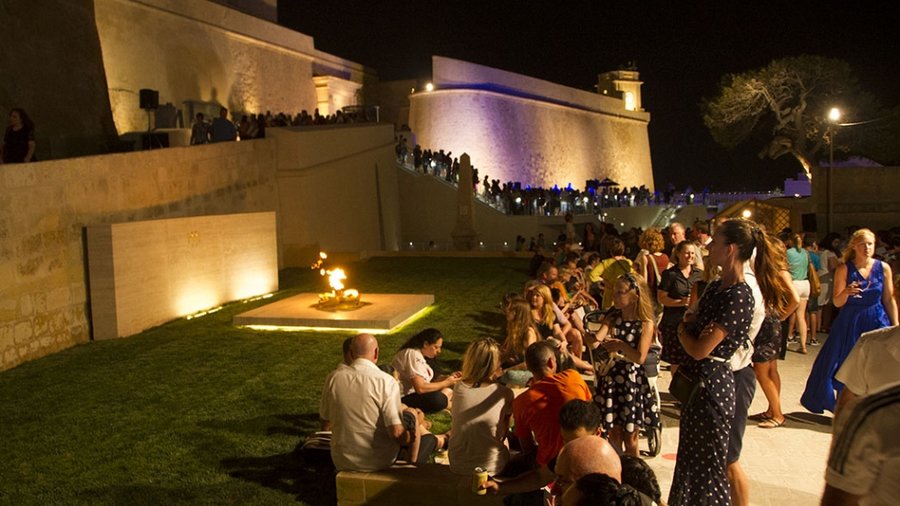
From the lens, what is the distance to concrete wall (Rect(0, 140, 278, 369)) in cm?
904

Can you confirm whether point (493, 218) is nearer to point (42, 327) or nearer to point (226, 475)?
point (42, 327)

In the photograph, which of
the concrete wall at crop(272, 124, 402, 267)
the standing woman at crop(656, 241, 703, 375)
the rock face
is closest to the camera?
the standing woman at crop(656, 241, 703, 375)

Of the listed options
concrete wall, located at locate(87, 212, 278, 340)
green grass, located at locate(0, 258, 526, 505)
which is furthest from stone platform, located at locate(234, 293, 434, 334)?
concrete wall, located at locate(87, 212, 278, 340)

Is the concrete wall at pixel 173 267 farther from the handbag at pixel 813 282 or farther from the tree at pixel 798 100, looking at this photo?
the tree at pixel 798 100

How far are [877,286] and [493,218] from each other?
18.5 meters

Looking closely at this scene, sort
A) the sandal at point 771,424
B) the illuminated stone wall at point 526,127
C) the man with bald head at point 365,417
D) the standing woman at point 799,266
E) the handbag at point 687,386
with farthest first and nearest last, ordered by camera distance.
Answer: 1. the illuminated stone wall at point 526,127
2. the standing woman at point 799,266
3. the sandal at point 771,424
4. the man with bald head at point 365,417
5. the handbag at point 687,386

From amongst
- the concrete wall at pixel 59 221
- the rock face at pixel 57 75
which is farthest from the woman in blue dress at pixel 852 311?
the rock face at pixel 57 75

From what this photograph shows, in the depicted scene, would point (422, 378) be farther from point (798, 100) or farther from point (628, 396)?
point (798, 100)

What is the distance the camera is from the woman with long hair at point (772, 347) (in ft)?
17.4

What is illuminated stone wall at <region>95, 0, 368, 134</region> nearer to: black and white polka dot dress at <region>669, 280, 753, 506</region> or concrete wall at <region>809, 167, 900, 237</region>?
concrete wall at <region>809, 167, 900, 237</region>

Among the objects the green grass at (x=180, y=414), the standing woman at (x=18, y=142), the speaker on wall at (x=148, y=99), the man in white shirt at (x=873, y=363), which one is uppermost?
the speaker on wall at (x=148, y=99)

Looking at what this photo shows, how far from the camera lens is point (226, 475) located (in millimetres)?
5477

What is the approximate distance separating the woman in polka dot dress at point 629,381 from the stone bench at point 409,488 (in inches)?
45.3

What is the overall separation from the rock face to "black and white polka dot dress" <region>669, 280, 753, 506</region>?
13232 millimetres
